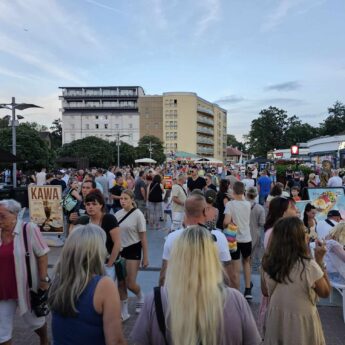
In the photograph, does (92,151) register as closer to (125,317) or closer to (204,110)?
(204,110)

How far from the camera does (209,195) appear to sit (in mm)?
5078

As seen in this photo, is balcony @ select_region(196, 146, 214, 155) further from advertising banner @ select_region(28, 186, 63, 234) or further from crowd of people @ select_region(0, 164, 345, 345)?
crowd of people @ select_region(0, 164, 345, 345)

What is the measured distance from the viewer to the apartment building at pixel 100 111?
111875mm

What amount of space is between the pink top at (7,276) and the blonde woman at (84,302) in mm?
1350

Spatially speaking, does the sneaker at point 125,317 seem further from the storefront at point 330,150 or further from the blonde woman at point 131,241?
the storefront at point 330,150

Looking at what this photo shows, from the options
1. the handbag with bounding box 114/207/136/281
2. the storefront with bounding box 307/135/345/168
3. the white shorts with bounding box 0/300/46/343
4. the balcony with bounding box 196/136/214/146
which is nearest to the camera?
the white shorts with bounding box 0/300/46/343

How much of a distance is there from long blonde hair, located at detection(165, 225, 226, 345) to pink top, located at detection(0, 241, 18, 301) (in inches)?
82.3

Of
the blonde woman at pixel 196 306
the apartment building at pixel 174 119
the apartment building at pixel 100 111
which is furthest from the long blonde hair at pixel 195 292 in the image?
the apartment building at pixel 100 111

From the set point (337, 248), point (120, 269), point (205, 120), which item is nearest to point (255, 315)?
point (337, 248)

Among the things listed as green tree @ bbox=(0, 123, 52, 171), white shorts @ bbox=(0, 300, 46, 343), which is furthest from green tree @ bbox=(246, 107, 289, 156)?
white shorts @ bbox=(0, 300, 46, 343)

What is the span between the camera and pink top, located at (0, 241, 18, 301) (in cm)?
344

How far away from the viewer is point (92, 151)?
65.2m

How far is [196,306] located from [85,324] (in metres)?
0.76

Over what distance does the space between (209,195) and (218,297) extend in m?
3.17
